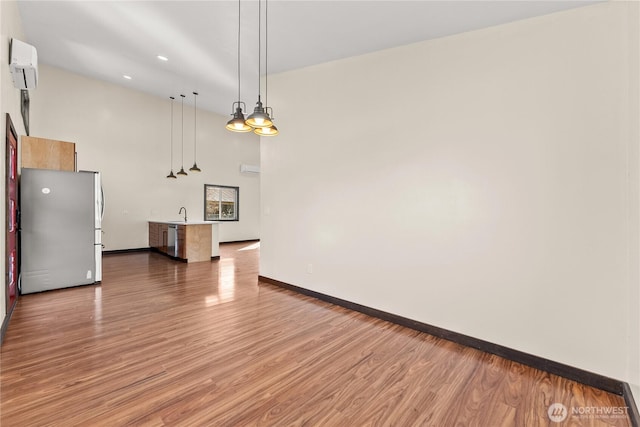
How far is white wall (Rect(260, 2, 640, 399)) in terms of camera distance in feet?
7.13

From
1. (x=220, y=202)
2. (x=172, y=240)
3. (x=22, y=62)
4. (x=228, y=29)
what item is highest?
(x=228, y=29)

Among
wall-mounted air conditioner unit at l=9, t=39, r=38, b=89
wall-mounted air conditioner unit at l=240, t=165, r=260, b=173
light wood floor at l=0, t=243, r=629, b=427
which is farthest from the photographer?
wall-mounted air conditioner unit at l=240, t=165, r=260, b=173

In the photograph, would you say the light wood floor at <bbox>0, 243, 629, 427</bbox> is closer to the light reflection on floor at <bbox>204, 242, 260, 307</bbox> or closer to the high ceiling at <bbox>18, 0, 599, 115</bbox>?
the light reflection on floor at <bbox>204, 242, 260, 307</bbox>

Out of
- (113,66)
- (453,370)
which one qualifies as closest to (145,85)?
(113,66)

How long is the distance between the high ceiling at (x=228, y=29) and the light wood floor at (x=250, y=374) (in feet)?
10.1

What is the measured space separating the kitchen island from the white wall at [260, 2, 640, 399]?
11.8 feet

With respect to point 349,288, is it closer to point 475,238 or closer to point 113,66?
point 475,238

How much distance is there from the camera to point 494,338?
2639mm

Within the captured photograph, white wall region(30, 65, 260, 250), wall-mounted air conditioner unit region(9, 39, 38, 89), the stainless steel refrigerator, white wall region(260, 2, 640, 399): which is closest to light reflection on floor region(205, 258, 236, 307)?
white wall region(260, 2, 640, 399)

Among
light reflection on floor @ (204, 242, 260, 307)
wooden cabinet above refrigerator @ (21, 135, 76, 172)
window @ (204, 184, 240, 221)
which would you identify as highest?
wooden cabinet above refrigerator @ (21, 135, 76, 172)

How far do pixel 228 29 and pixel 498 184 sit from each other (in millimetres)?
3578

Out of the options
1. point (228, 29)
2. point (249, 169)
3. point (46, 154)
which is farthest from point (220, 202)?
point (228, 29)

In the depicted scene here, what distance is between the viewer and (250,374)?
2.18 meters

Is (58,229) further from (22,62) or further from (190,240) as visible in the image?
(190,240)
